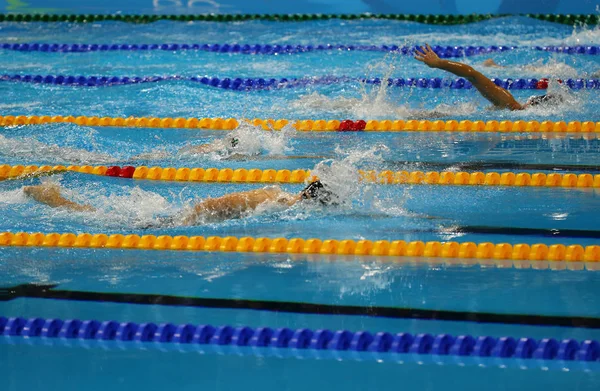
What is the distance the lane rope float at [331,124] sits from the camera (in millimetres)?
5957

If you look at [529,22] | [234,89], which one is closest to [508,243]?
[234,89]

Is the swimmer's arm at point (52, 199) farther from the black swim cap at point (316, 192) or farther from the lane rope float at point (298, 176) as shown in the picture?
the black swim cap at point (316, 192)

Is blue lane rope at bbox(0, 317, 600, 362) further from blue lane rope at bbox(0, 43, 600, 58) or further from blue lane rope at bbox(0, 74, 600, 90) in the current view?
blue lane rope at bbox(0, 43, 600, 58)

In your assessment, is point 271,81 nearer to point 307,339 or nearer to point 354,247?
point 354,247

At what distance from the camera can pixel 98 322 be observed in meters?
3.27

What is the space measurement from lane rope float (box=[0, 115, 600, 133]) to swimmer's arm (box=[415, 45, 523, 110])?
194 millimetres

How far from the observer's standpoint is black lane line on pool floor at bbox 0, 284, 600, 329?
3.24m

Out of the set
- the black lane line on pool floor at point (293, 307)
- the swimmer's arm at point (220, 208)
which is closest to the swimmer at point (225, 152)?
the swimmer's arm at point (220, 208)

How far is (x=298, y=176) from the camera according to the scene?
5062 millimetres

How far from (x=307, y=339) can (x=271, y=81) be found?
14.3 ft

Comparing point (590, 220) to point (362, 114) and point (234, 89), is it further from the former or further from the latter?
point (234, 89)

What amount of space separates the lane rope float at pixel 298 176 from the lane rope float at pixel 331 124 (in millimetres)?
718

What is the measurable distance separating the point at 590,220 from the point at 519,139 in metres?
1.57

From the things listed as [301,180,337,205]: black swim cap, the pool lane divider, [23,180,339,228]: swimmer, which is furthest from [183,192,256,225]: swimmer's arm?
[301,180,337,205]: black swim cap
